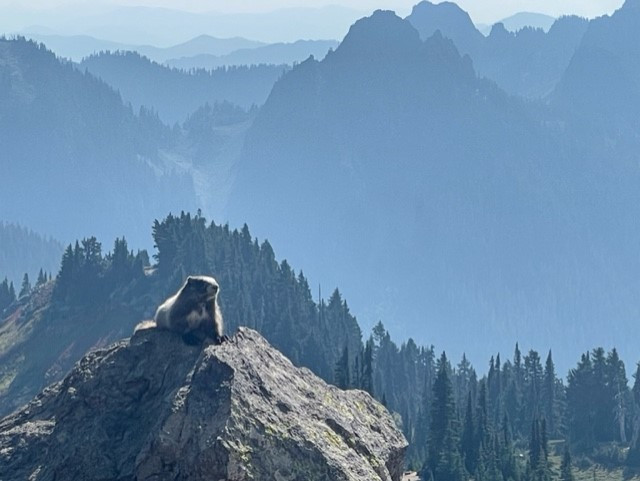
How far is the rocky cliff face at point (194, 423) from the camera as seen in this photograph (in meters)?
22.9

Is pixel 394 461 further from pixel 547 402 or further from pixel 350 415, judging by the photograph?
pixel 547 402

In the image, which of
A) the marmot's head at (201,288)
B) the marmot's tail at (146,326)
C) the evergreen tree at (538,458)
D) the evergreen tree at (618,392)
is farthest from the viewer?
the evergreen tree at (618,392)

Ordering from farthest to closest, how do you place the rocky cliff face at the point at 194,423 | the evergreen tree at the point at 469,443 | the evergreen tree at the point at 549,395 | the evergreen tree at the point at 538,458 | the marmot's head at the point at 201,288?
1. the evergreen tree at the point at 549,395
2. the evergreen tree at the point at 469,443
3. the evergreen tree at the point at 538,458
4. the marmot's head at the point at 201,288
5. the rocky cliff face at the point at 194,423

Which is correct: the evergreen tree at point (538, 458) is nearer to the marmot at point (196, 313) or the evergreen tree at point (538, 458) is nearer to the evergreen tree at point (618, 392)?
the evergreen tree at point (618, 392)

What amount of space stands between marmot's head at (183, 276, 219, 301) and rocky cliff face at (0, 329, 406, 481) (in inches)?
48.2

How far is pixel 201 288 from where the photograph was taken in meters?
27.0

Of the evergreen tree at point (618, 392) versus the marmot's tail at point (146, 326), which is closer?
the marmot's tail at point (146, 326)

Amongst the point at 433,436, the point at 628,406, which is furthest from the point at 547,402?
the point at 433,436

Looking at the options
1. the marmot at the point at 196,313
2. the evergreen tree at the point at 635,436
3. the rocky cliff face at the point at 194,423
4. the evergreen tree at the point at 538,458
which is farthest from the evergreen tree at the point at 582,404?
the marmot at the point at 196,313

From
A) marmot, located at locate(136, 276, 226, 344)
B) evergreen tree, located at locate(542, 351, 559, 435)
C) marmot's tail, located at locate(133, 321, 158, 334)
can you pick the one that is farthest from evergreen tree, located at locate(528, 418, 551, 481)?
marmot, located at locate(136, 276, 226, 344)

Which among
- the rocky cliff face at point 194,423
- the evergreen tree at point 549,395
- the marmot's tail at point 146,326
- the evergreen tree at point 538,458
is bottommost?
the rocky cliff face at point 194,423

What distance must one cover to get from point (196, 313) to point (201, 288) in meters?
0.73

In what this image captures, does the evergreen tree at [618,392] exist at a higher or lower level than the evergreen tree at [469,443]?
higher

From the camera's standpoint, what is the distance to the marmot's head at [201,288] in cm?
2703
